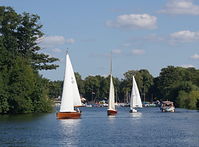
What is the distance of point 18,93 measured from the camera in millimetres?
96500

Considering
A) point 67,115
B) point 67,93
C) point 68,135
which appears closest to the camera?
point 68,135

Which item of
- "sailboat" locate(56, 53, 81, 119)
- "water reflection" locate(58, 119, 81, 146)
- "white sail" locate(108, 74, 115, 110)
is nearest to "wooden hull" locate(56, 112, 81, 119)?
"sailboat" locate(56, 53, 81, 119)

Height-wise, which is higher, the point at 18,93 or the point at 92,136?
the point at 18,93

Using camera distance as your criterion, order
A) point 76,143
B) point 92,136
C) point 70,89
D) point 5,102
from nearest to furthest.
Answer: point 76,143, point 92,136, point 70,89, point 5,102

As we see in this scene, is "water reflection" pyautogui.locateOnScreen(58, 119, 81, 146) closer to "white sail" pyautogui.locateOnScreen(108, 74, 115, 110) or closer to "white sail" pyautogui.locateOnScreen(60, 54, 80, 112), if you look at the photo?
"white sail" pyautogui.locateOnScreen(60, 54, 80, 112)

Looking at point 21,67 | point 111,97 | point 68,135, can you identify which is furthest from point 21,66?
point 68,135

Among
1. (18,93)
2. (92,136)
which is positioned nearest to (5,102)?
(18,93)

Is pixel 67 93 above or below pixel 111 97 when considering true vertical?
below

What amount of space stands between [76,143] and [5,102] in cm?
4925

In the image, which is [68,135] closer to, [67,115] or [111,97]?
[67,115]

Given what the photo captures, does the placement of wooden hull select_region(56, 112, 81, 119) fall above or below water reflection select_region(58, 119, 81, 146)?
above

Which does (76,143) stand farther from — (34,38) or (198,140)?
(34,38)

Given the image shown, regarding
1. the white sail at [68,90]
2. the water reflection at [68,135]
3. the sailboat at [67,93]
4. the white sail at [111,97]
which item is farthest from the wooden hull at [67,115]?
the white sail at [111,97]

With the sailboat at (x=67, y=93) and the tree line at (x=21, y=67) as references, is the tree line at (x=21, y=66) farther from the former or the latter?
the sailboat at (x=67, y=93)
